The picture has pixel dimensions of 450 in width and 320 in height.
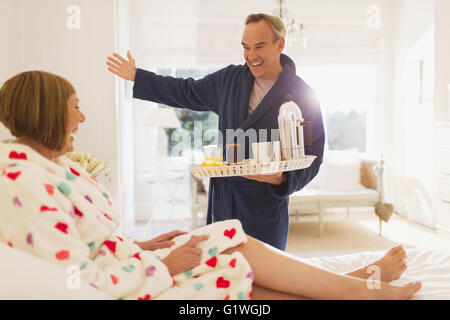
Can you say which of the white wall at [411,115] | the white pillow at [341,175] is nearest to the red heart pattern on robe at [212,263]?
the white pillow at [341,175]

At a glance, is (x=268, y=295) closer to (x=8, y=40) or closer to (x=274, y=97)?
(x=274, y=97)

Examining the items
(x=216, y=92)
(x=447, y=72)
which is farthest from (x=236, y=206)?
(x=447, y=72)

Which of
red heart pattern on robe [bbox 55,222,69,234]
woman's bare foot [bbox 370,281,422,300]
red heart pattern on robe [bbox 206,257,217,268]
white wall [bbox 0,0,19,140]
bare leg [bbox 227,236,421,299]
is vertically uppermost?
white wall [bbox 0,0,19,140]

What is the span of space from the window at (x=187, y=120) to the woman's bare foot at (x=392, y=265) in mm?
3713

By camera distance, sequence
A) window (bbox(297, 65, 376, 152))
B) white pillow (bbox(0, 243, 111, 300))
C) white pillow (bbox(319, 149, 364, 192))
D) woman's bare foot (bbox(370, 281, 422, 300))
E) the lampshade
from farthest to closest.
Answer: window (bbox(297, 65, 376, 152)) → white pillow (bbox(319, 149, 364, 192)) → the lampshade → woman's bare foot (bbox(370, 281, 422, 300)) → white pillow (bbox(0, 243, 111, 300))

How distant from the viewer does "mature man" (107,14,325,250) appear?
66.4 inches

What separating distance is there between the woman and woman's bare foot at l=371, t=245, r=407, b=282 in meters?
0.13

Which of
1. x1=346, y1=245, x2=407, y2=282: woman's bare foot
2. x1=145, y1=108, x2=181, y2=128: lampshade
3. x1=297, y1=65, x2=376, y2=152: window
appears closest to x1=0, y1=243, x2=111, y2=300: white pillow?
x1=346, y1=245, x2=407, y2=282: woman's bare foot

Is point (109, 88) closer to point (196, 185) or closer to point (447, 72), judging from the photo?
point (196, 185)

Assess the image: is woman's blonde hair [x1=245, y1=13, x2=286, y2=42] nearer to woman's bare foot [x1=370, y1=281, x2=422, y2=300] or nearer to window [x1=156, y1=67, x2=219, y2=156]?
woman's bare foot [x1=370, y1=281, x2=422, y2=300]

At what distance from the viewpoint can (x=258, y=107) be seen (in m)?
1.75

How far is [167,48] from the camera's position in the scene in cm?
499

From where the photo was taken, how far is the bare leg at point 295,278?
128 cm

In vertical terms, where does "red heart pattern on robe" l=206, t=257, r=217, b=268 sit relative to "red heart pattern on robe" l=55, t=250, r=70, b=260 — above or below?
below
